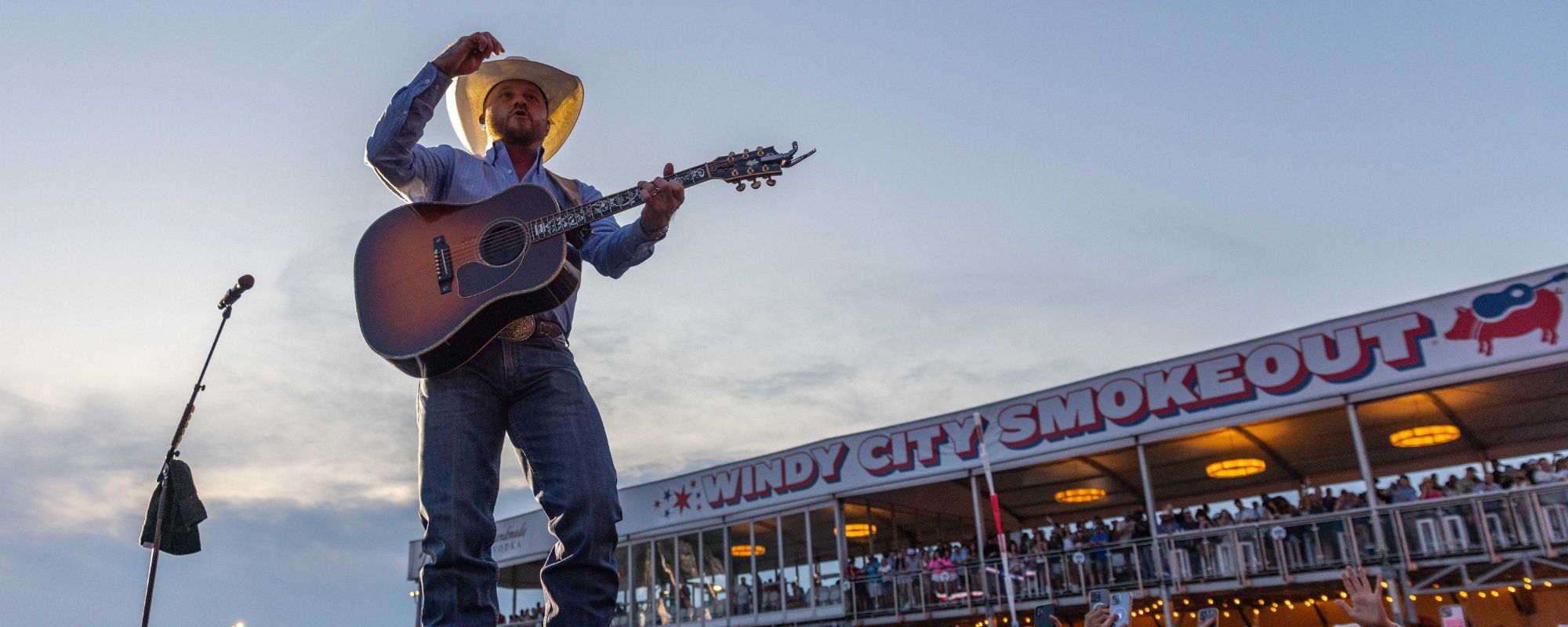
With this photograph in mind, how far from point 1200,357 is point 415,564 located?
76.1 ft

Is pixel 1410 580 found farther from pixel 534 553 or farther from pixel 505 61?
pixel 534 553

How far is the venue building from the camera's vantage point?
1412cm

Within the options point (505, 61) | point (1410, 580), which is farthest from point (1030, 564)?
point (505, 61)

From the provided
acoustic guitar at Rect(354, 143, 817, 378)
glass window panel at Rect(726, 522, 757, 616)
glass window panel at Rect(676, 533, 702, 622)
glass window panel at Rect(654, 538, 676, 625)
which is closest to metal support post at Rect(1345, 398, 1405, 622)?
glass window panel at Rect(726, 522, 757, 616)

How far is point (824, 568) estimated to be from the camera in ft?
70.6

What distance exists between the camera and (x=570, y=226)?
10.9ft

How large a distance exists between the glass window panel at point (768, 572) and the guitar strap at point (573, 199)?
18545mm

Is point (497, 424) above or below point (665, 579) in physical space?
below

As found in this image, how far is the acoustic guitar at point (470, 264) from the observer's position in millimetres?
3188

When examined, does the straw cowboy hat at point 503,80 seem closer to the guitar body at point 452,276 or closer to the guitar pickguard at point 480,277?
the guitar body at point 452,276

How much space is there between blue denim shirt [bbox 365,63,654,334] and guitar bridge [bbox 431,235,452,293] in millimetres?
231

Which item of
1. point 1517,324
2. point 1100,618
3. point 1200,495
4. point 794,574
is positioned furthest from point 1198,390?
point 1100,618

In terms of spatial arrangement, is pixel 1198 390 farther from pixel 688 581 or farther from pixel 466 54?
pixel 466 54

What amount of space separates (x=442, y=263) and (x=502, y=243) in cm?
21
